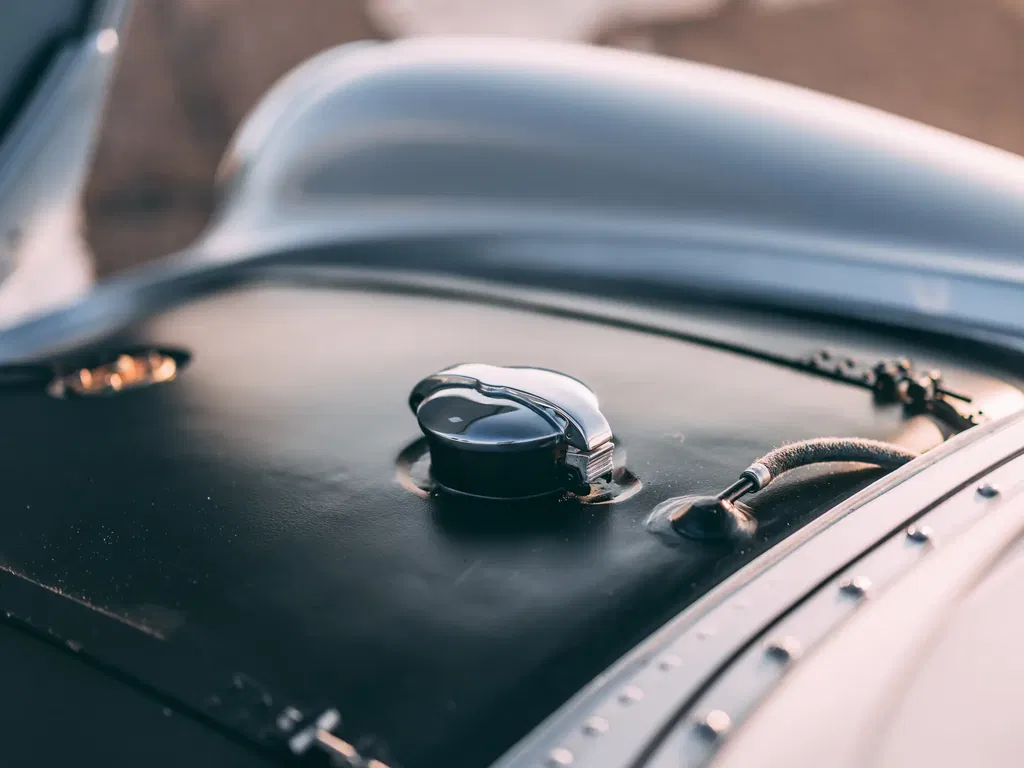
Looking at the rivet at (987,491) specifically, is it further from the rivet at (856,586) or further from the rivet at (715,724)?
the rivet at (715,724)

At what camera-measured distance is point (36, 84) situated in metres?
1.17

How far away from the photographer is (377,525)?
64 cm

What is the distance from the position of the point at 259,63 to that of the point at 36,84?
615cm

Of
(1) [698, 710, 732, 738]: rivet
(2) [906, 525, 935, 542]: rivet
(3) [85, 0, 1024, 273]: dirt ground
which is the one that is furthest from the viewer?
(3) [85, 0, 1024, 273]: dirt ground

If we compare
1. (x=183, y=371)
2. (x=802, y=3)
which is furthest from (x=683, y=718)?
(x=802, y=3)

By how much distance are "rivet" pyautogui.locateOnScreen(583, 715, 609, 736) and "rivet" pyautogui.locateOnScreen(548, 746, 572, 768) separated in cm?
1

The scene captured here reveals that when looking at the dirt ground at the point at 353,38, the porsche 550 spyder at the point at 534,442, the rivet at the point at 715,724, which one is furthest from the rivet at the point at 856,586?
the dirt ground at the point at 353,38

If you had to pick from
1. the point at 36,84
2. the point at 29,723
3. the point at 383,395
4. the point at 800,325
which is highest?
the point at 36,84

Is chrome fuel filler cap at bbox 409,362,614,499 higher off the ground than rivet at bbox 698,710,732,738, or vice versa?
chrome fuel filler cap at bbox 409,362,614,499

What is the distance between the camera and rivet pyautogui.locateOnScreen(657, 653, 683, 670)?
18.3 inches

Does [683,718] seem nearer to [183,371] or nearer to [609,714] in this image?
[609,714]

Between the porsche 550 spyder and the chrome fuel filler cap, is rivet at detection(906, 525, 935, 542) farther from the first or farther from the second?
the chrome fuel filler cap

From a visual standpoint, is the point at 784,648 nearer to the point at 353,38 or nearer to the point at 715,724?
the point at 715,724

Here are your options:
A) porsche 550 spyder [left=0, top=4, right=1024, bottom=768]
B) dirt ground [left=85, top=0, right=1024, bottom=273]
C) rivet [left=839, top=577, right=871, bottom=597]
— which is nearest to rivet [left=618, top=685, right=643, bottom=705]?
porsche 550 spyder [left=0, top=4, right=1024, bottom=768]
